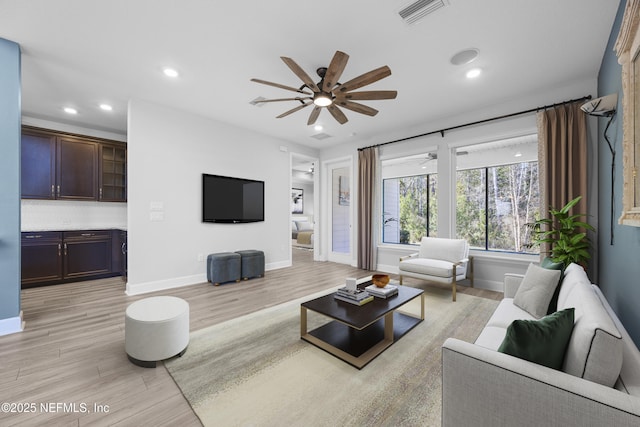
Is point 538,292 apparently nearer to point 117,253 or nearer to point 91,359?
point 91,359

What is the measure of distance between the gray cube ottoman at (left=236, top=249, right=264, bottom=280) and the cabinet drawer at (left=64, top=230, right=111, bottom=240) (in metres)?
2.40

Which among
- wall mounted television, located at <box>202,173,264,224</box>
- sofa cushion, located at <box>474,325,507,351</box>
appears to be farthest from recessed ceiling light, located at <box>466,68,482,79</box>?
wall mounted television, located at <box>202,173,264,224</box>

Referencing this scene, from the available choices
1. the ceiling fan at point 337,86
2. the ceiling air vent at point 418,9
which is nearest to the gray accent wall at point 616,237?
the ceiling air vent at point 418,9

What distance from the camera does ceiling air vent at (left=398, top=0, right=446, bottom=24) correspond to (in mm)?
2131

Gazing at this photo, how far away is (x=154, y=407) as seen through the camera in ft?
5.41

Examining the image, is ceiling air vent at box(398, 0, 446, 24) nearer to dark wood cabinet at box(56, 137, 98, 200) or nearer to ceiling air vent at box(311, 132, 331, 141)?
ceiling air vent at box(311, 132, 331, 141)

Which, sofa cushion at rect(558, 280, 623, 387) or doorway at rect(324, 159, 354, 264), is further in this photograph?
doorway at rect(324, 159, 354, 264)

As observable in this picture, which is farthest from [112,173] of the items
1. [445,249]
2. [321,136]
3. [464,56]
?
[445,249]

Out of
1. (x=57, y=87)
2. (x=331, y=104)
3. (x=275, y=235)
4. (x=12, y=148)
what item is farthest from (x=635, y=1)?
(x=57, y=87)

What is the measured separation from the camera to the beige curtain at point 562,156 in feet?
10.7

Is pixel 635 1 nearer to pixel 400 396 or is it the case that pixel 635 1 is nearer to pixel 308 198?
pixel 400 396

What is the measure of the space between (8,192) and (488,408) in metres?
4.15

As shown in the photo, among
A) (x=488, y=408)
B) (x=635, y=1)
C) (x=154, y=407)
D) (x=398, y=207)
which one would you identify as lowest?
(x=154, y=407)

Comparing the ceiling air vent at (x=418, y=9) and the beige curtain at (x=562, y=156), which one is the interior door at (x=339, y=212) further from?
the ceiling air vent at (x=418, y=9)
